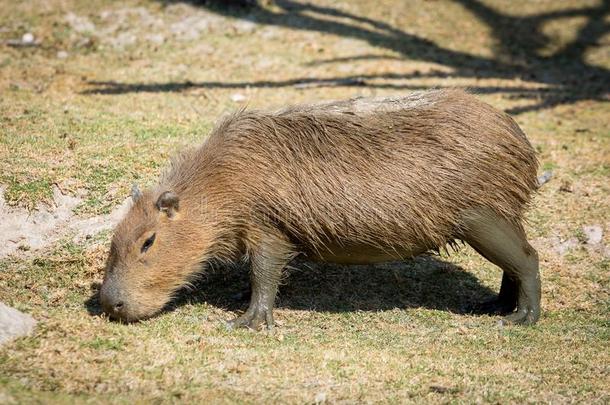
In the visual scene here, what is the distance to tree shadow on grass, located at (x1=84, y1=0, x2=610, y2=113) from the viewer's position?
10422mm

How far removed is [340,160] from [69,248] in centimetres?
221

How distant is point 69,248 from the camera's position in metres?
6.33

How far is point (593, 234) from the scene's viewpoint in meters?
7.27

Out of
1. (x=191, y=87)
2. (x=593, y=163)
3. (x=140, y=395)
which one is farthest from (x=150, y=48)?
(x=140, y=395)

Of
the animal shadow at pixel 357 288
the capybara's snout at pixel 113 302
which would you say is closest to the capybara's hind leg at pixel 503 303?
the animal shadow at pixel 357 288

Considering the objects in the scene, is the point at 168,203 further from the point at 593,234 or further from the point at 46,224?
the point at 593,234

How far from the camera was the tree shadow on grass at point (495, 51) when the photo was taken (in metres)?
10.4

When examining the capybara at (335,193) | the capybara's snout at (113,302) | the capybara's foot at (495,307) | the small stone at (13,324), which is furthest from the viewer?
the capybara's foot at (495,307)

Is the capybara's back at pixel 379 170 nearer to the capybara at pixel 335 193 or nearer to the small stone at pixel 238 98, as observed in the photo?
the capybara at pixel 335 193

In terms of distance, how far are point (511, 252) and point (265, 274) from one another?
69.5 inches

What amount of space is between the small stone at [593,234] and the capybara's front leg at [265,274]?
299 cm

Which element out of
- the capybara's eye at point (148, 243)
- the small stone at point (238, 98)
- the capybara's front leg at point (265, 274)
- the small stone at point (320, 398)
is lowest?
the small stone at point (238, 98)

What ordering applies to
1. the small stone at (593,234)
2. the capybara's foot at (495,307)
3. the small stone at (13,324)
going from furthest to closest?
1. the small stone at (593,234)
2. the capybara's foot at (495,307)
3. the small stone at (13,324)

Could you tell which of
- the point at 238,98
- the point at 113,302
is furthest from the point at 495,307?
the point at 238,98
